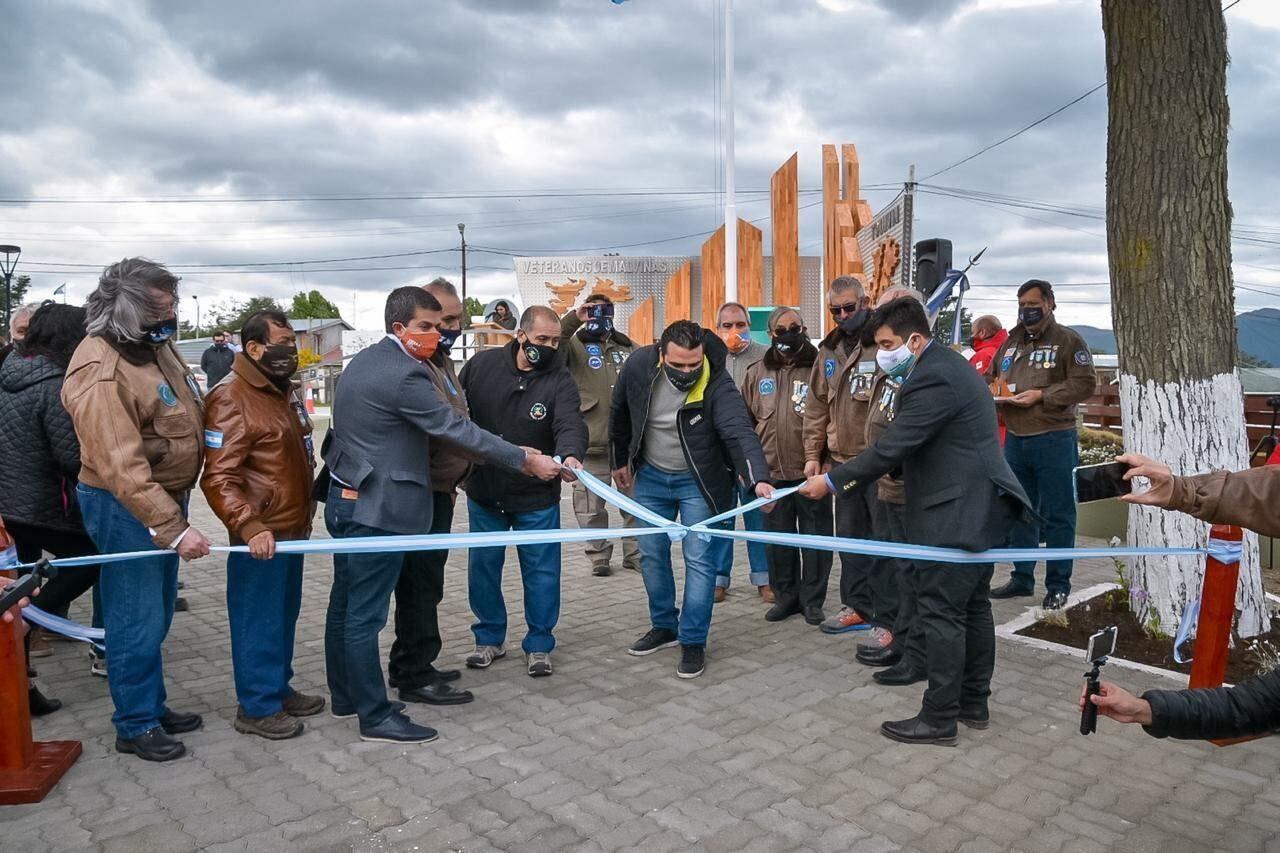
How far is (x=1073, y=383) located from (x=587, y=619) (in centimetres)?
360

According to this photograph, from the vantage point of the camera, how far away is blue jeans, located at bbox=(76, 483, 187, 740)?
3863 millimetres

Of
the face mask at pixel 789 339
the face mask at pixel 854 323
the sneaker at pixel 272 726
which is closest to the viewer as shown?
the sneaker at pixel 272 726

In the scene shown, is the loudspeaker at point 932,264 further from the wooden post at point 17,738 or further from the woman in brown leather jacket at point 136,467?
the wooden post at point 17,738

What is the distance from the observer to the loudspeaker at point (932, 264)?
8492 millimetres

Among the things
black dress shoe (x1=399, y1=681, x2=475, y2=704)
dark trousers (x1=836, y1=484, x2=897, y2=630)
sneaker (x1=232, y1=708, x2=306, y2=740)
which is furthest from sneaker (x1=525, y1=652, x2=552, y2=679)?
dark trousers (x1=836, y1=484, x2=897, y2=630)

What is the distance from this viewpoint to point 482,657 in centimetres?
511

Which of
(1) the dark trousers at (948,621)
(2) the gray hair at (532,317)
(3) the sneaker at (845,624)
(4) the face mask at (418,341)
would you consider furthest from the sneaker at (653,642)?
(4) the face mask at (418,341)

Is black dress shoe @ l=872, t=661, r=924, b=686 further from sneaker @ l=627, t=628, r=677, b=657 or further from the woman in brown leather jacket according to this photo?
the woman in brown leather jacket

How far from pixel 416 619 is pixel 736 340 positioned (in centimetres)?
331

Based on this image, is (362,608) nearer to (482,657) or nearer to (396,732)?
(396,732)

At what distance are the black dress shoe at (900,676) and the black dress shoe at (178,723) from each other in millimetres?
3343

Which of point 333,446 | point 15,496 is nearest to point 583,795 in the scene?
point 333,446

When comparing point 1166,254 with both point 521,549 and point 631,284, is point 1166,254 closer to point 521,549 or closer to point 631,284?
point 521,549

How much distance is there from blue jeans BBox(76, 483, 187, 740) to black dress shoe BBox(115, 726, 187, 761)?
0.10 ft
